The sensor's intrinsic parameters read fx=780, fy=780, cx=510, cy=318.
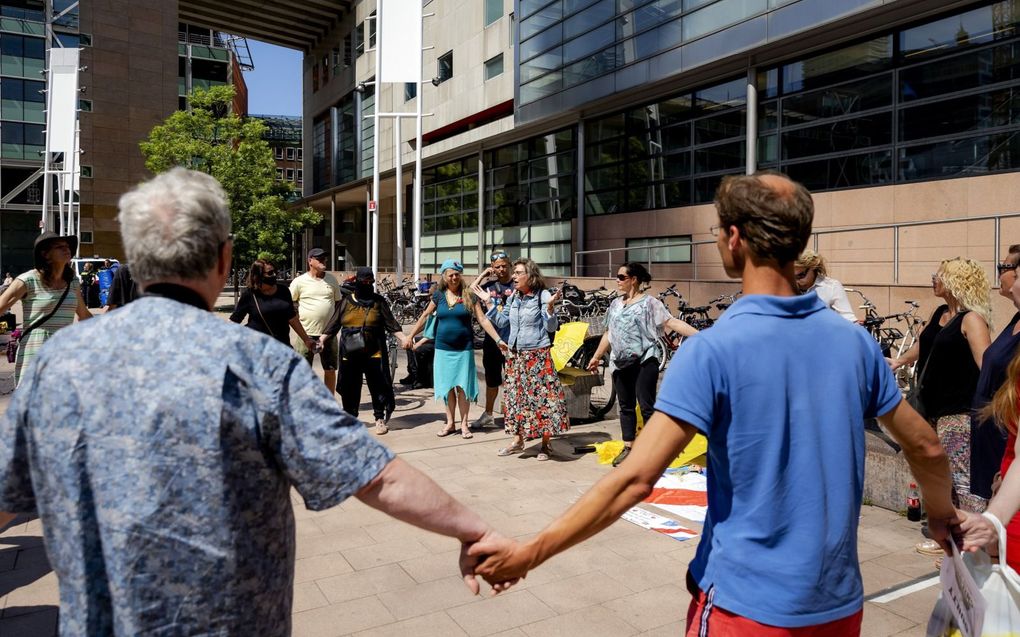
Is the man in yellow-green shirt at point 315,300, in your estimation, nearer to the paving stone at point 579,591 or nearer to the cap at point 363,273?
the cap at point 363,273

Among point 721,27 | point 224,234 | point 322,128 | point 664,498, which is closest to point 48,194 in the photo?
point 322,128

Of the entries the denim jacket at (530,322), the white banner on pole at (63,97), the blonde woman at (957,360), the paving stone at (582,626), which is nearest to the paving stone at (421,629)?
the paving stone at (582,626)

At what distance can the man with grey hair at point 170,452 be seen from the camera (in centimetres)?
162

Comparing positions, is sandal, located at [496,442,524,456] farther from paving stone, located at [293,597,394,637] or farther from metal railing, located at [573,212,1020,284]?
metal railing, located at [573,212,1020,284]

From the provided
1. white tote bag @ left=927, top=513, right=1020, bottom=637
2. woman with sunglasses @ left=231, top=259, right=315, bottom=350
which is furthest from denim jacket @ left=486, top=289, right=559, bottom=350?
white tote bag @ left=927, top=513, right=1020, bottom=637

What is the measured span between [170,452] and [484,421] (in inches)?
304

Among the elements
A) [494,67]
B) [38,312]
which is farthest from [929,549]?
[494,67]

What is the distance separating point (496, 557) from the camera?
2.16 m

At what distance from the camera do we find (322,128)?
46219mm

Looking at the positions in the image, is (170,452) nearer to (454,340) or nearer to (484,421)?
(454,340)

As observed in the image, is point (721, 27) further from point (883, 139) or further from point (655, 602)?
point (655, 602)

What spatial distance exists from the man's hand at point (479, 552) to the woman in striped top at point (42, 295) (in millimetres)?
5148

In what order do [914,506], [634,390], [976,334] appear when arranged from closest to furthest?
[976,334] → [914,506] → [634,390]

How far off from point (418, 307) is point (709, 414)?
17.2m
